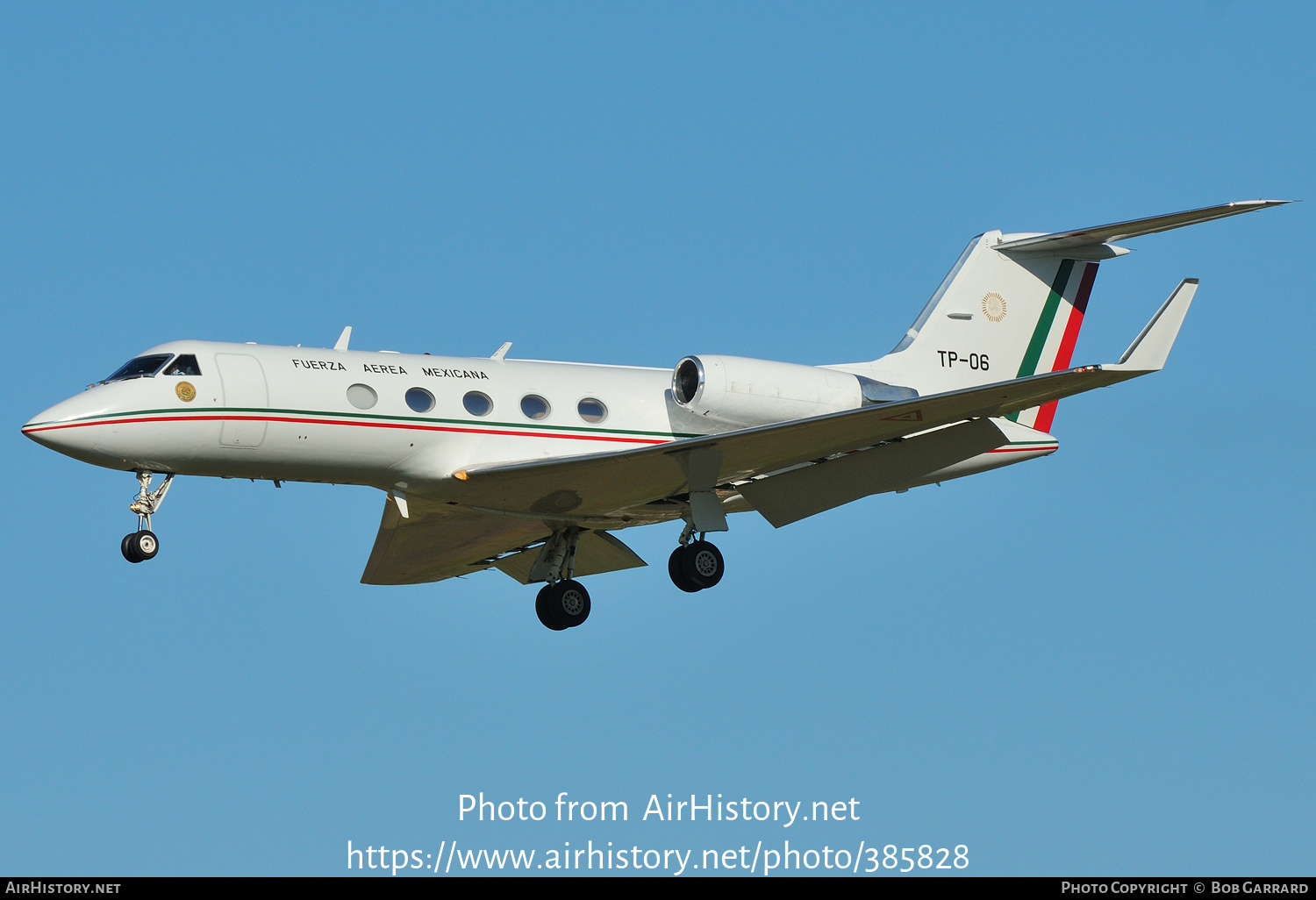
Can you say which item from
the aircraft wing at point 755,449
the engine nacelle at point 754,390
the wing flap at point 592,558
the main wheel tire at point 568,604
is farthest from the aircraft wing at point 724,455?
the wing flap at point 592,558

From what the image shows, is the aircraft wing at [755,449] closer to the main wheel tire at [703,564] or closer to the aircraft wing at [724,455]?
the aircraft wing at [724,455]

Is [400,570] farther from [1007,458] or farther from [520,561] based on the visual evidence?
[1007,458]

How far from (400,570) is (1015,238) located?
A: 33.4ft

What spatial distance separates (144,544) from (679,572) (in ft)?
21.5

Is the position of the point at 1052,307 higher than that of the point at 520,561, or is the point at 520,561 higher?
the point at 1052,307

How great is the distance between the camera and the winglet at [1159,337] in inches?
756

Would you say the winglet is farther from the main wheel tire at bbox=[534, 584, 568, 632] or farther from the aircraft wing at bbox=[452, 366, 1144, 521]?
the main wheel tire at bbox=[534, 584, 568, 632]

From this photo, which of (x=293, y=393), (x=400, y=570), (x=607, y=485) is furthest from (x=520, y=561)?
(x=293, y=393)

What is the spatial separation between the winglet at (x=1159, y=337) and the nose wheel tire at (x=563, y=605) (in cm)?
775

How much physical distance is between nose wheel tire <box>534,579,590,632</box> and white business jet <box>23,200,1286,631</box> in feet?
0.11

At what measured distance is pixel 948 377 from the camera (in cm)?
2414

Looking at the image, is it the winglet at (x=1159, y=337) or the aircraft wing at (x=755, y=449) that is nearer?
the winglet at (x=1159, y=337)

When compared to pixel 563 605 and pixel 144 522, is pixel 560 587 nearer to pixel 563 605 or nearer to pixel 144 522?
pixel 563 605
